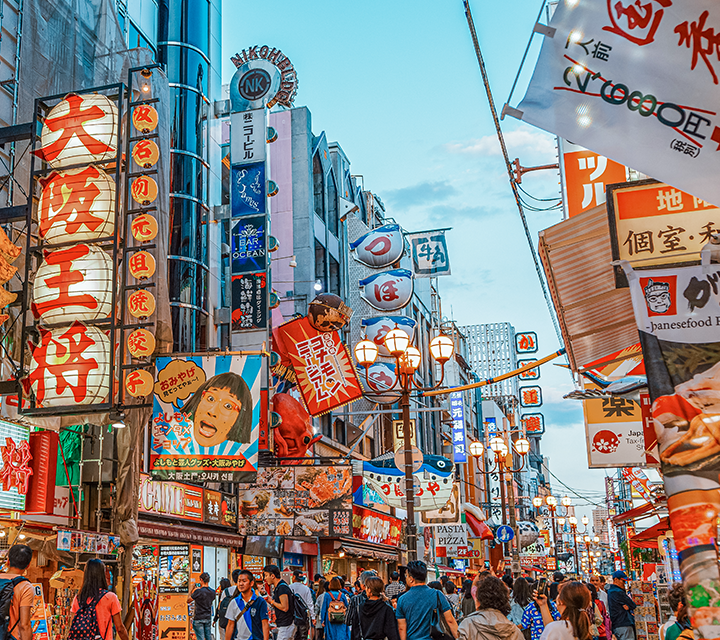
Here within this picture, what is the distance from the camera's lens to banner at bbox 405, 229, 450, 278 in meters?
53.7

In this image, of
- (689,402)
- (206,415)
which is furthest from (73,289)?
(689,402)

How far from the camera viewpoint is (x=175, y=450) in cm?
1848

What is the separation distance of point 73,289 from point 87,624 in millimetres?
6600

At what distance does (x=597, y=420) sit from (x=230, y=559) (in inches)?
506

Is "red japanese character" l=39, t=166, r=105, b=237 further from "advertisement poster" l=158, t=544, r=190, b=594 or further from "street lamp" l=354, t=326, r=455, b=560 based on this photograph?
"advertisement poster" l=158, t=544, r=190, b=594

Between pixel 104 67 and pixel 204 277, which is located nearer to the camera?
pixel 104 67

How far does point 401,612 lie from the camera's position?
9.41 metres

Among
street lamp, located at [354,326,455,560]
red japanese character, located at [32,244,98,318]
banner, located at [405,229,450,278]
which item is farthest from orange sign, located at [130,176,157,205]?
banner, located at [405,229,450,278]

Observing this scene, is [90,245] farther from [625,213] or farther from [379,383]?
[379,383]

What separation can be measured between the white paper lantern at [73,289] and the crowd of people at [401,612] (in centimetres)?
510

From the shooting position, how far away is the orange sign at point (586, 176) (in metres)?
16.0

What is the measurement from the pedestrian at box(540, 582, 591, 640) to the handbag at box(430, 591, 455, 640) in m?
1.96

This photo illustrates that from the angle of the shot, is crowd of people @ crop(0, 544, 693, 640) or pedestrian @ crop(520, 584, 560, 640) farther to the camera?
pedestrian @ crop(520, 584, 560, 640)

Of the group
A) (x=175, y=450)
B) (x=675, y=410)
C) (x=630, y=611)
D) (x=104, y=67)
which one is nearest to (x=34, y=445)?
(x=175, y=450)
